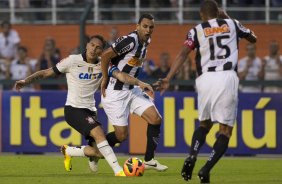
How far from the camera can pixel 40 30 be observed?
20891mm

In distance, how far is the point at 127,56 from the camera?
12.9m

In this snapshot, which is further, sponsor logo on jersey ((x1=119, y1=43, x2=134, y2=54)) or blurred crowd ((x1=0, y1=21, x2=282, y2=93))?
blurred crowd ((x1=0, y1=21, x2=282, y2=93))

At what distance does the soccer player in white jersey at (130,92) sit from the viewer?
12789mm

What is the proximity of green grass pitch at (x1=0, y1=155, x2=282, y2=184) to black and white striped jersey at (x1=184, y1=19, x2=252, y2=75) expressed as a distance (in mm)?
1453

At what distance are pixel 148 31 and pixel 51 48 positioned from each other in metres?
6.54

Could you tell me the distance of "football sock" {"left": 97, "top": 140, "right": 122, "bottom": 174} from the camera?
1216 cm

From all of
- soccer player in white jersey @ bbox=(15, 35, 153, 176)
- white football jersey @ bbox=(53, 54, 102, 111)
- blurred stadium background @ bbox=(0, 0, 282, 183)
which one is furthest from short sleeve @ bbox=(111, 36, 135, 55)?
blurred stadium background @ bbox=(0, 0, 282, 183)

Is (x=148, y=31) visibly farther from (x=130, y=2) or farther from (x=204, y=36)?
(x=130, y=2)

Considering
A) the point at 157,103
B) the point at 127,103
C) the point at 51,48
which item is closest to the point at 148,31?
the point at 127,103

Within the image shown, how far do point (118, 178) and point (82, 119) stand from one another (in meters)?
1.06

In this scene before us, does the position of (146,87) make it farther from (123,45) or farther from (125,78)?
(123,45)

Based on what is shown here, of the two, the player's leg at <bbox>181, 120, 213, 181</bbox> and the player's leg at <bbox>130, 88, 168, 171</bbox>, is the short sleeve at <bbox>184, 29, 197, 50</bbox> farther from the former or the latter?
the player's leg at <bbox>130, 88, 168, 171</bbox>

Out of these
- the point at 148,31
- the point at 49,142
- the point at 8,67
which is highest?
the point at 148,31

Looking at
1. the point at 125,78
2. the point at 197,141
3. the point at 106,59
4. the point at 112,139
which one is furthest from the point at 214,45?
the point at 112,139
